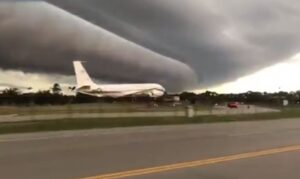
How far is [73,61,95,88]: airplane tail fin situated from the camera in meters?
103

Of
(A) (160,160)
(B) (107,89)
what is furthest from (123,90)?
(A) (160,160)

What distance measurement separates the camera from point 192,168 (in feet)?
37.6

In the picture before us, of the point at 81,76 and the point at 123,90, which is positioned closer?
the point at 81,76

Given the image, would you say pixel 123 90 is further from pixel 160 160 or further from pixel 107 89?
pixel 160 160

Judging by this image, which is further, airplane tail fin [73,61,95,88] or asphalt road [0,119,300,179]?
airplane tail fin [73,61,95,88]

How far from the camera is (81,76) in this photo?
103688 mm

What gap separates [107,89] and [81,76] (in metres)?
6.84

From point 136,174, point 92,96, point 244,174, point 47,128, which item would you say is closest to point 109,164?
point 136,174

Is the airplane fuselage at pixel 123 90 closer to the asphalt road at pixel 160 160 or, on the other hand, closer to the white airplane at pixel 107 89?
the white airplane at pixel 107 89

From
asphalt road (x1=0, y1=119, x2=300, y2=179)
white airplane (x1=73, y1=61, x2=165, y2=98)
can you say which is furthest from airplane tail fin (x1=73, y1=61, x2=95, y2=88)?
asphalt road (x1=0, y1=119, x2=300, y2=179)

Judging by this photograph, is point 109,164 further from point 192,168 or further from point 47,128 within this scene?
Answer: point 47,128

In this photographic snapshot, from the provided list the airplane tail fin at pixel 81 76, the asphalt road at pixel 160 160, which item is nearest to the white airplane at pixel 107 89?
the airplane tail fin at pixel 81 76

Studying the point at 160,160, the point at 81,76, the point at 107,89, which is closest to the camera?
the point at 160,160

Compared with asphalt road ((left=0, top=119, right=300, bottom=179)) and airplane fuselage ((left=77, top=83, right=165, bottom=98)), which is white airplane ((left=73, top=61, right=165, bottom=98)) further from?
asphalt road ((left=0, top=119, right=300, bottom=179))
